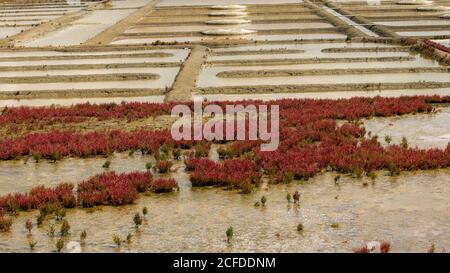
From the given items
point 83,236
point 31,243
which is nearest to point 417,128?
point 83,236

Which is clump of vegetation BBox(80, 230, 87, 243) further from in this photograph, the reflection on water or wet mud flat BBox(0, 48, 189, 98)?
wet mud flat BBox(0, 48, 189, 98)

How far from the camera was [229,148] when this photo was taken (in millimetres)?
20469

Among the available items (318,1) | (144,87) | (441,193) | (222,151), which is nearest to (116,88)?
(144,87)

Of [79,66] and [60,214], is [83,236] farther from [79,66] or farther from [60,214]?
[79,66]

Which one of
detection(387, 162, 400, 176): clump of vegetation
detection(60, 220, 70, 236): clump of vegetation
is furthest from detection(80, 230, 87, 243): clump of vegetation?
detection(387, 162, 400, 176): clump of vegetation

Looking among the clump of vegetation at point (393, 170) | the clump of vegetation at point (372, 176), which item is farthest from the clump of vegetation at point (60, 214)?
the clump of vegetation at point (393, 170)

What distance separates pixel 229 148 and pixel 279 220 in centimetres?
594

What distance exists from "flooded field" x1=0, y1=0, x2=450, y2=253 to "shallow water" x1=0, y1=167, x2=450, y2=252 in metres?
0.05

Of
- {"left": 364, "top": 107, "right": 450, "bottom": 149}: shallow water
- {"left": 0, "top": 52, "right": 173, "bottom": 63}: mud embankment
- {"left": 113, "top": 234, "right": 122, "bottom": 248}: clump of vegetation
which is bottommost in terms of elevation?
{"left": 0, "top": 52, "right": 173, "bottom": 63}: mud embankment

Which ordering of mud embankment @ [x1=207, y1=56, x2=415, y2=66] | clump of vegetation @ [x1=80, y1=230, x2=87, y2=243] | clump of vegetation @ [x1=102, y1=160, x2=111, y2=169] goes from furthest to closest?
mud embankment @ [x1=207, y1=56, x2=415, y2=66], clump of vegetation @ [x1=102, y1=160, x2=111, y2=169], clump of vegetation @ [x1=80, y1=230, x2=87, y2=243]

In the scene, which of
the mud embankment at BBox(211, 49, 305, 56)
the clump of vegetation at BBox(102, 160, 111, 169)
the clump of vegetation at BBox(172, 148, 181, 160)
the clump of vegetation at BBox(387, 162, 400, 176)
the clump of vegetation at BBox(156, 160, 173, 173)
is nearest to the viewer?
the clump of vegetation at BBox(387, 162, 400, 176)

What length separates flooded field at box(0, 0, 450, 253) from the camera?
14.3 meters
